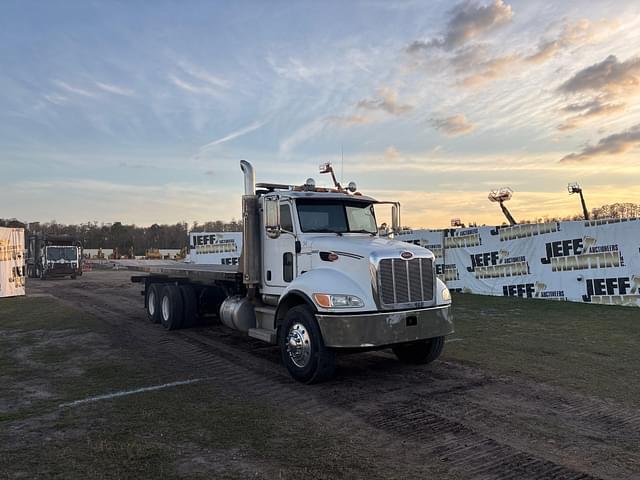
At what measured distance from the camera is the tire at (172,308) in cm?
1125

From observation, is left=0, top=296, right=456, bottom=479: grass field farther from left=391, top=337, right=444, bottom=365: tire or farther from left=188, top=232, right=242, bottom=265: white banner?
left=188, top=232, right=242, bottom=265: white banner

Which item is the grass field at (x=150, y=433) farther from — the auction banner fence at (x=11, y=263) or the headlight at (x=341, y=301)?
the auction banner fence at (x=11, y=263)

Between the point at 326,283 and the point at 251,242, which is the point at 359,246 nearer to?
the point at 326,283

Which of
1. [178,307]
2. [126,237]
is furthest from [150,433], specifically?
[126,237]

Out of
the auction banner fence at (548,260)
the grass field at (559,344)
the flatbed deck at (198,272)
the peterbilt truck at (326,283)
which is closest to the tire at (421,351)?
the peterbilt truck at (326,283)

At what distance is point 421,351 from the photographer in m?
7.84

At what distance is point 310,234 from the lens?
7.62m

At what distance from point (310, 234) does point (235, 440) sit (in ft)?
11.7

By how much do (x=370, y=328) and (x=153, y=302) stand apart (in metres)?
7.88

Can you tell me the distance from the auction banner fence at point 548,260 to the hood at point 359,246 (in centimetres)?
1101

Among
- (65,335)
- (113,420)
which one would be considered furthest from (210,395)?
(65,335)

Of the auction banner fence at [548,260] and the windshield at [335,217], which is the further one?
the auction banner fence at [548,260]

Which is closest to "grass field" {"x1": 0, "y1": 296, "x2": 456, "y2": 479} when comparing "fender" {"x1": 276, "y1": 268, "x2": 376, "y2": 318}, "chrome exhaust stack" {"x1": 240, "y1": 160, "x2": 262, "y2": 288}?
"fender" {"x1": 276, "y1": 268, "x2": 376, "y2": 318}

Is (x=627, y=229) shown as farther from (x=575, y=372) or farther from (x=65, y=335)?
(x=65, y=335)
